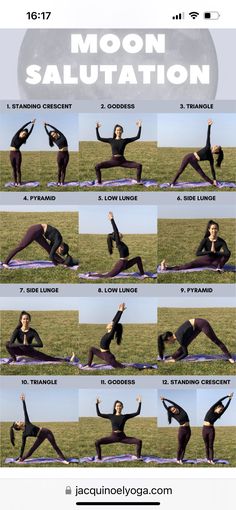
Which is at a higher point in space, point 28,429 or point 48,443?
point 28,429

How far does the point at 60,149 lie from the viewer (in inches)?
654

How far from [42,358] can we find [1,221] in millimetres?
2173

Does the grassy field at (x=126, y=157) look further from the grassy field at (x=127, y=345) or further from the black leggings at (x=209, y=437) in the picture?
the black leggings at (x=209, y=437)

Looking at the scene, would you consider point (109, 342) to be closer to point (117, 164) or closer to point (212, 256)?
point (212, 256)

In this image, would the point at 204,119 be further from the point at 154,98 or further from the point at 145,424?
the point at 145,424

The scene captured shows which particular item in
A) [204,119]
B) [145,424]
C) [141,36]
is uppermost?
[141,36]

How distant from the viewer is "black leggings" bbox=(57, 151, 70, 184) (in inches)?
654

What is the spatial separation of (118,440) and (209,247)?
3.24 m

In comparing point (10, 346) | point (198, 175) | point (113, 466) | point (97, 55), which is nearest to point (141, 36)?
point (97, 55)

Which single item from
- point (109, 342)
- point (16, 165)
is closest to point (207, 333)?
point (109, 342)

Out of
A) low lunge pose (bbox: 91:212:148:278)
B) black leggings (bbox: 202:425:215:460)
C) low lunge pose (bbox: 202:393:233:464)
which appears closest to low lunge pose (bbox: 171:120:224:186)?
low lunge pose (bbox: 91:212:148:278)

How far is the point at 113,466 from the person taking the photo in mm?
16531

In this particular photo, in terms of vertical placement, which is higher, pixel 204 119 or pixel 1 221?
pixel 204 119

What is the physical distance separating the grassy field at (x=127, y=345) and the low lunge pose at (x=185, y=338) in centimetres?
20
